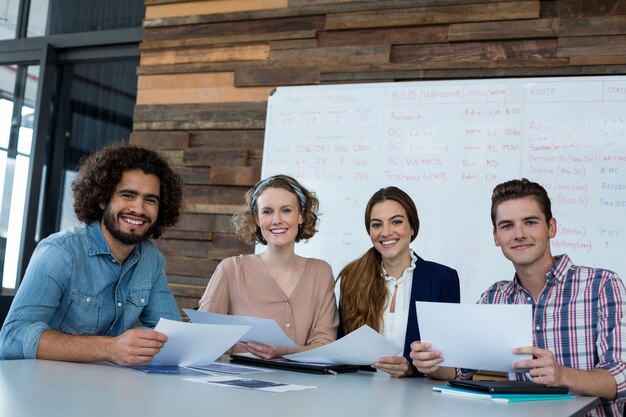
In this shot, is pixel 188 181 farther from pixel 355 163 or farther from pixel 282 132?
pixel 355 163

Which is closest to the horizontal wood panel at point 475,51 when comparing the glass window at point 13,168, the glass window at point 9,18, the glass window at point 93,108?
the glass window at point 93,108

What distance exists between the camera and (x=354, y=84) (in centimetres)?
374

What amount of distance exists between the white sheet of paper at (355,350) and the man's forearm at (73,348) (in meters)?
0.51

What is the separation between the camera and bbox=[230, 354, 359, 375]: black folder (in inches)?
70.8

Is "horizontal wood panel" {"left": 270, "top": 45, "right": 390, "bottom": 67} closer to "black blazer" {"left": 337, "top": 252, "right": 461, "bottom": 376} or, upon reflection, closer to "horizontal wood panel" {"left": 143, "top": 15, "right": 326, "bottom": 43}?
"horizontal wood panel" {"left": 143, "top": 15, "right": 326, "bottom": 43}

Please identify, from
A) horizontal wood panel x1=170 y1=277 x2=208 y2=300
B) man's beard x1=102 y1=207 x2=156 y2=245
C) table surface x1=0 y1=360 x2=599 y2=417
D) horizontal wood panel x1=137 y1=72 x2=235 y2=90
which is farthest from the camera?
horizontal wood panel x1=137 y1=72 x2=235 y2=90

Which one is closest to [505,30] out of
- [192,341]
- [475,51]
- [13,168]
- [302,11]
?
[475,51]

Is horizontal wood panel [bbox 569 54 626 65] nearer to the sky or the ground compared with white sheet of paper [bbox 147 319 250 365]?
nearer to the sky

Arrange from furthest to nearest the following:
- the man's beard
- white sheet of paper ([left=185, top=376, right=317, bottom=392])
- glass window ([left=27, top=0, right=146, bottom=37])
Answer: glass window ([left=27, top=0, right=146, bottom=37]), the man's beard, white sheet of paper ([left=185, top=376, right=317, bottom=392])

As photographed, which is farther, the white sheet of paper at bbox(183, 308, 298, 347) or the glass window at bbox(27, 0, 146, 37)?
the glass window at bbox(27, 0, 146, 37)

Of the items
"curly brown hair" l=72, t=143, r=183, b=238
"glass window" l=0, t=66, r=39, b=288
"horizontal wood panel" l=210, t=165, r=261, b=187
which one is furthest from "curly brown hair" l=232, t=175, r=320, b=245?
"glass window" l=0, t=66, r=39, b=288

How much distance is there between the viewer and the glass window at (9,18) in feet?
16.4

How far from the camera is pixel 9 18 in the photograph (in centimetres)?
501

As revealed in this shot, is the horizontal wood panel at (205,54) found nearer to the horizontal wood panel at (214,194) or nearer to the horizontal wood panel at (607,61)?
the horizontal wood panel at (214,194)
